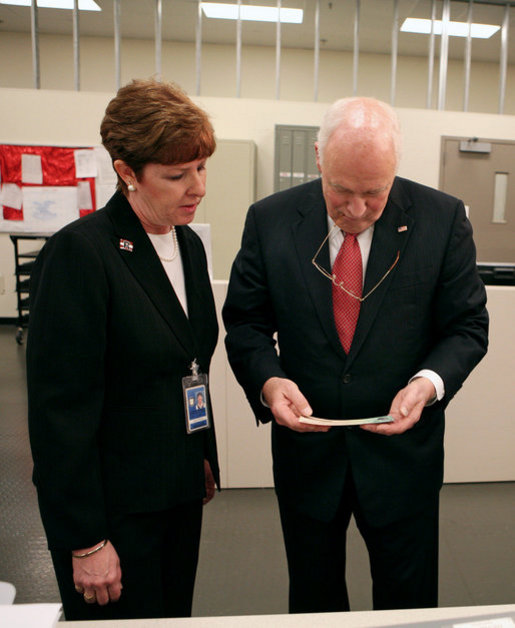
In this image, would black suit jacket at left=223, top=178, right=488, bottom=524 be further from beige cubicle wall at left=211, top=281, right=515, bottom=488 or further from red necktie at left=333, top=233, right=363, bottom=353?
beige cubicle wall at left=211, top=281, right=515, bottom=488

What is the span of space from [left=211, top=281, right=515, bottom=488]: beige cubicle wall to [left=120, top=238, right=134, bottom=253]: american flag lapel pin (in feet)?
4.68

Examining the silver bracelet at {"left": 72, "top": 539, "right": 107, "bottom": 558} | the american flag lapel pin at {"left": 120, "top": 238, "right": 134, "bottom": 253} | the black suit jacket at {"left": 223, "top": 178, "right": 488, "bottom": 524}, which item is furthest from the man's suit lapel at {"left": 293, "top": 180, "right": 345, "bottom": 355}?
the silver bracelet at {"left": 72, "top": 539, "right": 107, "bottom": 558}

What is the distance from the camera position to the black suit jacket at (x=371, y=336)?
1138mm

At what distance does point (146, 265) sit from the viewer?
102cm

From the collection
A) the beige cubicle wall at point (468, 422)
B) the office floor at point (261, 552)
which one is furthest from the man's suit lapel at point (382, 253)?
the beige cubicle wall at point (468, 422)

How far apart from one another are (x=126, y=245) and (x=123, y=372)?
245 millimetres

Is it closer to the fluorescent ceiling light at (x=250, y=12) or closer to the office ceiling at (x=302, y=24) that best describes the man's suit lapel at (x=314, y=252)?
the office ceiling at (x=302, y=24)

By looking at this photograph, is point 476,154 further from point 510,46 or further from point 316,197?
point 316,197

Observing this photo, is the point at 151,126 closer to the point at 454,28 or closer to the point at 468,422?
the point at 468,422

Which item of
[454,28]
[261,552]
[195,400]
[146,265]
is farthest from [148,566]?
[454,28]

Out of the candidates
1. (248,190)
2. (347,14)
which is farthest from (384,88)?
(248,190)

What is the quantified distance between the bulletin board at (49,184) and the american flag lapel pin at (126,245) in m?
3.98

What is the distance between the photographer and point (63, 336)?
912mm

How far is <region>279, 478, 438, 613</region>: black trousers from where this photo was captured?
1.22m
